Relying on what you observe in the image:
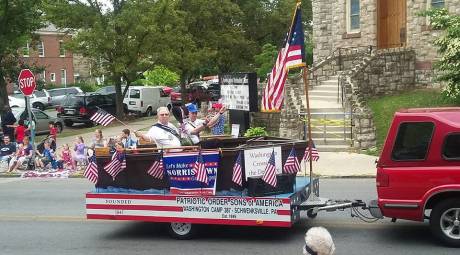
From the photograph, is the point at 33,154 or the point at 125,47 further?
the point at 125,47

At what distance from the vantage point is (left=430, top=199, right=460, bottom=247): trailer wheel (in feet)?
25.4

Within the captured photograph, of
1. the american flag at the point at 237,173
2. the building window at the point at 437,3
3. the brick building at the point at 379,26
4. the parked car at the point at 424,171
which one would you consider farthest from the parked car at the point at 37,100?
the parked car at the point at 424,171

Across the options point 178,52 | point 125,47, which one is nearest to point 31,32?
point 125,47

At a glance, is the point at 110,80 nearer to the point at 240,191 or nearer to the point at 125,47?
the point at 125,47

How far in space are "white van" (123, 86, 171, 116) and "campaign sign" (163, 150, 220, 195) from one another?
94.1ft

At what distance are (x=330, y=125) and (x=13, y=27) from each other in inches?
628

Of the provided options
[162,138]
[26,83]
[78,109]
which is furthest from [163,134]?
[78,109]

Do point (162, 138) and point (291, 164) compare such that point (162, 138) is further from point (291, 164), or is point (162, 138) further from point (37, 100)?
point (37, 100)

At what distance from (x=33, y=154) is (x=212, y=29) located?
23.9 meters

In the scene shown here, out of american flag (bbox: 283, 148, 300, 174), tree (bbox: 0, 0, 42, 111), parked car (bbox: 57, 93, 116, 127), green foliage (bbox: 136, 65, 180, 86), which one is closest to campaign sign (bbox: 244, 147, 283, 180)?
american flag (bbox: 283, 148, 300, 174)

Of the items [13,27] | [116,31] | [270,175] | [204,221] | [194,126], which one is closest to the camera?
[270,175]

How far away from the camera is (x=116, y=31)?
3080 cm

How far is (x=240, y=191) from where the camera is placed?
865 centimetres

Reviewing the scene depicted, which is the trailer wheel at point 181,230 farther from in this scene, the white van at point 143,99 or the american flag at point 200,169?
the white van at point 143,99
